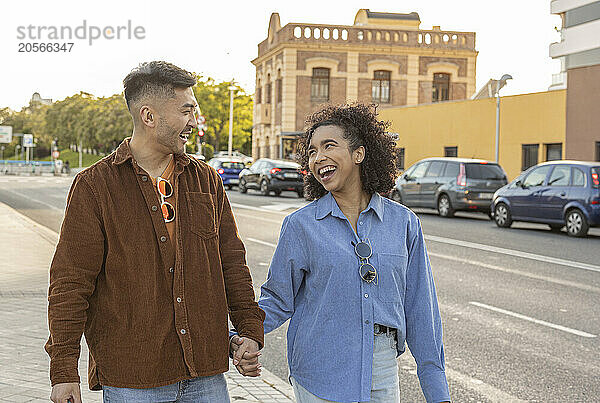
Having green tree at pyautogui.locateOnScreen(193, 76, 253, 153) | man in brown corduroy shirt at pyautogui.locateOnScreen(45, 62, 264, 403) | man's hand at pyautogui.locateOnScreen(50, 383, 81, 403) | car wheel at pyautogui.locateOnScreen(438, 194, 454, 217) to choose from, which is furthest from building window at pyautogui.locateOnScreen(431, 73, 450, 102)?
man's hand at pyautogui.locateOnScreen(50, 383, 81, 403)

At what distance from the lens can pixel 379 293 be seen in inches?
124

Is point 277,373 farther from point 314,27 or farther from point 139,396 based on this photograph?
point 314,27

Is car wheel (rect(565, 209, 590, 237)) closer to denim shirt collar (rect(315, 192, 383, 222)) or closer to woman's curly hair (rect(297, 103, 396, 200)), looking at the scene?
woman's curly hair (rect(297, 103, 396, 200))

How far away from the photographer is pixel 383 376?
3.12 meters

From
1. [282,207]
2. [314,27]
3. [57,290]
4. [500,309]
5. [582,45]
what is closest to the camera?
[57,290]

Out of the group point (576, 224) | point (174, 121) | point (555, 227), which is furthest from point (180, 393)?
point (555, 227)

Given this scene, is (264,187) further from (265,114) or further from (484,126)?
(265,114)

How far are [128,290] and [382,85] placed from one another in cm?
4868

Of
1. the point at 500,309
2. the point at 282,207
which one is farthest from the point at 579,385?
the point at 282,207

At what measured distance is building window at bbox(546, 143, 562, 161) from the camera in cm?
2991

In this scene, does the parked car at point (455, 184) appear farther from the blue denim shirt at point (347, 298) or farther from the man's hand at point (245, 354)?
the man's hand at point (245, 354)

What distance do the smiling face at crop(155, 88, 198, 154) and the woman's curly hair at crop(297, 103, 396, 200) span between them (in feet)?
1.90

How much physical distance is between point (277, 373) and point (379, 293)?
3.64 meters

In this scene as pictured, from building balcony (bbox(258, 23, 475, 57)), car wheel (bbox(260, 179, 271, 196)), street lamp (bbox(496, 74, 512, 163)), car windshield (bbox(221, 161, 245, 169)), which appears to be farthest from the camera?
building balcony (bbox(258, 23, 475, 57))
